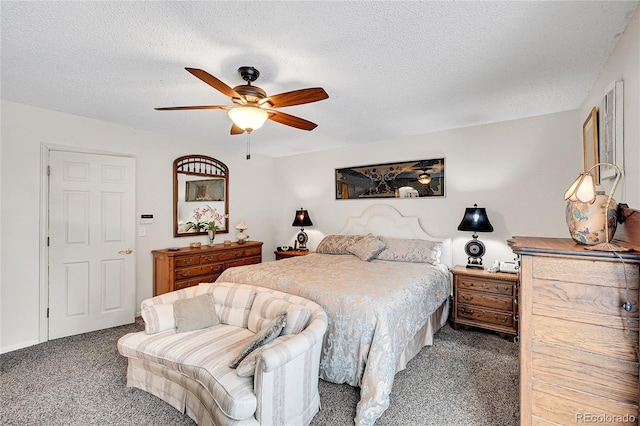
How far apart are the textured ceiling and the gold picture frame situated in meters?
0.32

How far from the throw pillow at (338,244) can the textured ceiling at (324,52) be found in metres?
1.85

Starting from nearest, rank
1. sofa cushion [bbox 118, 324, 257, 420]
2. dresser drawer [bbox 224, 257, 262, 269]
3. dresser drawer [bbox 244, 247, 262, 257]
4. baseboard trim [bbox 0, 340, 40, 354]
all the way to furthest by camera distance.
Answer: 1. sofa cushion [bbox 118, 324, 257, 420]
2. baseboard trim [bbox 0, 340, 40, 354]
3. dresser drawer [bbox 224, 257, 262, 269]
4. dresser drawer [bbox 244, 247, 262, 257]

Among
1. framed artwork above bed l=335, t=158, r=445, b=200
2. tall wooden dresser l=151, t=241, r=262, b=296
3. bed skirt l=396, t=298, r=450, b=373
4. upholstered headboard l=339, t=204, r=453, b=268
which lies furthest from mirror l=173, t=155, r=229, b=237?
bed skirt l=396, t=298, r=450, b=373

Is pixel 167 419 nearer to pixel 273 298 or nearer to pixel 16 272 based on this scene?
pixel 273 298

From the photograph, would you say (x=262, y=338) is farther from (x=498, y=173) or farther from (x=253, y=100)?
(x=498, y=173)

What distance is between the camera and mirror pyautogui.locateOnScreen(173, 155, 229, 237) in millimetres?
4332

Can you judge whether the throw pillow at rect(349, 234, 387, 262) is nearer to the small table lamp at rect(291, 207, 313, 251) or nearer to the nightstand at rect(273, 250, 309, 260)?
the nightstand at rect(273, 250, 309, 260)

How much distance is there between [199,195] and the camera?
15.0 feet

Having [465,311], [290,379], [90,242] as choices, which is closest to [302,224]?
[465,311]

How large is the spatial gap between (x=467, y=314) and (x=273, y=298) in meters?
2.33

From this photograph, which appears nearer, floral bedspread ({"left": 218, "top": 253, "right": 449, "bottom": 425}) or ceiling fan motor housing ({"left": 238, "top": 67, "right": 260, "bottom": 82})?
floral bedspread ({"left": 218, "top": 253, "right": 449, "bottom": 425})

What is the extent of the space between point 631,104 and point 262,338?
2479 millimetres

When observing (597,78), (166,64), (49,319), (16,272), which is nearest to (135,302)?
(49,319)

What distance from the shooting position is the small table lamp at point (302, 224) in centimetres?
515
